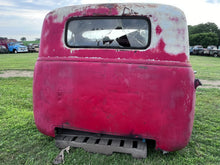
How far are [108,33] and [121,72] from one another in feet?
1.58

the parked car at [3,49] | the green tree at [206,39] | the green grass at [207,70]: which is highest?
the green tree at [206,39]

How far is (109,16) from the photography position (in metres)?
2.06

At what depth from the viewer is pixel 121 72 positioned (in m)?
1.97

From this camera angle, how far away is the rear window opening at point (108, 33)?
2.01 m

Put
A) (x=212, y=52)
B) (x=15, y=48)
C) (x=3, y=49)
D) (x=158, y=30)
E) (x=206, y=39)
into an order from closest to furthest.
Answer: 1. (x=158, y=30)
2. (x=212, y=52)
3. (x=3, y=49)
4. (x=15, y=48)
5. (x=206, y=39)

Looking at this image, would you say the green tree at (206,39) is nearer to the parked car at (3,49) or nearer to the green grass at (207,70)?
the green grass at (207,70)

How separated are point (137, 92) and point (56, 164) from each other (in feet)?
4.02

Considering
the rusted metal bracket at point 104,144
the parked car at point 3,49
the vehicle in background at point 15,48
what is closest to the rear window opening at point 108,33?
the rusted metal bracket at point 104,144

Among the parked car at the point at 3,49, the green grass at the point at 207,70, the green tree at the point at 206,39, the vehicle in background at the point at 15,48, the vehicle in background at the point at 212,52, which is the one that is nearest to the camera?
the green grass at the point at 207,70

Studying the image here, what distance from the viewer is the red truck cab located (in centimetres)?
193

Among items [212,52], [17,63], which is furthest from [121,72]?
[212,52]

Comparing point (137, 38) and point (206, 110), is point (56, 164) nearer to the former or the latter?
point (137, 38)

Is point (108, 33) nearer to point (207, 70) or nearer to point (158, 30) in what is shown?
point (158, 30)

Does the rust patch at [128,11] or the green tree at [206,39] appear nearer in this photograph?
the rust patch at [128,11]
